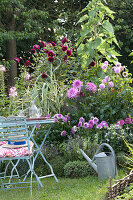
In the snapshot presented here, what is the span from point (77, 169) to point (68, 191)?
58 cm

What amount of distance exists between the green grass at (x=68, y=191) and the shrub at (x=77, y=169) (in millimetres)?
102

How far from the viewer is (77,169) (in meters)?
4.08

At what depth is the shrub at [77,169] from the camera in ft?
13.4

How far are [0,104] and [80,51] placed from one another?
1886 millimetres

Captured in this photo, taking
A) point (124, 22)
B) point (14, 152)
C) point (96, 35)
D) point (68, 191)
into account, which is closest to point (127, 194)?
point (68, 191)

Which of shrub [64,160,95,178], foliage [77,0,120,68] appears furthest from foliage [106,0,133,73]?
shrub [64,160,95,178]

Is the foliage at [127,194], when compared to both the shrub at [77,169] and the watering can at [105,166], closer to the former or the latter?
the watering can at [105,166]

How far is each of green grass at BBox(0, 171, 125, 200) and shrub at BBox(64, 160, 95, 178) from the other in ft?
0.34

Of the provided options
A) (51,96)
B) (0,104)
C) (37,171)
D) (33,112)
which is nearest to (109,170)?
(37,171)

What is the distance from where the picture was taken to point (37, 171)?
445 centimetres

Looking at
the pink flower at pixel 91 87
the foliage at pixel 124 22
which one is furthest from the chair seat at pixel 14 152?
the foliage at pixel 124 22

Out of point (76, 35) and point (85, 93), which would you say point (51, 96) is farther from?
point (76, 35)

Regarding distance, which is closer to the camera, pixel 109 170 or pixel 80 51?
pixel 109 170

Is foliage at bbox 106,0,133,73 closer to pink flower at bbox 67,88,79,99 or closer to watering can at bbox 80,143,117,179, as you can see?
pink flower at bbox 67,88,79,99
